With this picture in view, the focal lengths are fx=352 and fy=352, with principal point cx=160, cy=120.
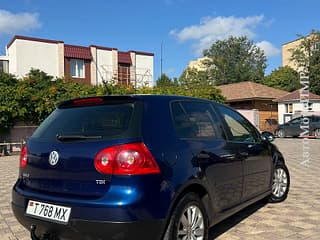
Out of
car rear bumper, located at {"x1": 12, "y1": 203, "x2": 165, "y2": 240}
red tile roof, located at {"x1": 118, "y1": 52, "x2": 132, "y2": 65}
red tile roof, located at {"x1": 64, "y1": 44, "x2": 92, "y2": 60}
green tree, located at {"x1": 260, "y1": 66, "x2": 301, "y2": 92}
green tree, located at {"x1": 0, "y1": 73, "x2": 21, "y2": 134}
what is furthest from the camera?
green tree, located at {"x1": 260, "y1": 66, "x2": 301, "y2": 92}

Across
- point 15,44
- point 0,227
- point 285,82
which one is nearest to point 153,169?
point 0,227

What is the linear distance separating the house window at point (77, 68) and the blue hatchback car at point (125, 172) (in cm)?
3177

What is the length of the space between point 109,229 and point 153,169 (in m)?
0.60

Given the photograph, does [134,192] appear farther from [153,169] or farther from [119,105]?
[119,105]

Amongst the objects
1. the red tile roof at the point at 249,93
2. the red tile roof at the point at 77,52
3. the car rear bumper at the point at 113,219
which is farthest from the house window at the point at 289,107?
the car rear bumper at the point at 113,219

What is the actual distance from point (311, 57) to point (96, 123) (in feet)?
143

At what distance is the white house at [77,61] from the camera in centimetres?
3142

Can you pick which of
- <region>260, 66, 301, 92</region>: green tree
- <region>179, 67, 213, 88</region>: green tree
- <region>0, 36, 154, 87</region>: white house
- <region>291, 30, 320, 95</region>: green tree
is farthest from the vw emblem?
<region>179, 67, 213, 88</region>: green tree

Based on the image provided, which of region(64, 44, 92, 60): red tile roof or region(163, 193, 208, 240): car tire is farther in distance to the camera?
region(64, 44, 92, 60): red tile roof

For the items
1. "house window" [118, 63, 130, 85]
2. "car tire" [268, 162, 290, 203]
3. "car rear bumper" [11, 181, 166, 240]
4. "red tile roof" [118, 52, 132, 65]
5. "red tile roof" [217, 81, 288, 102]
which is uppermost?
"red tile roof" [118, 52, 132, 65]

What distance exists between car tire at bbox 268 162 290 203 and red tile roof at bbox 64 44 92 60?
30.4 metres

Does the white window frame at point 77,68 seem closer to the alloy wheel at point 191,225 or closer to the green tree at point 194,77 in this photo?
the green tree at point 194,77

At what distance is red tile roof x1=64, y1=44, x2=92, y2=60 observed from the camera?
33719 millimetres

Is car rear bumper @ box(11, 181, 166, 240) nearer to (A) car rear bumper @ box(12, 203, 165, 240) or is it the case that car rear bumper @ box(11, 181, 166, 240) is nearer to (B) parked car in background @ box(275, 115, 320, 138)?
(A) car rear bumper @ box(12, 203, 165, 240)
